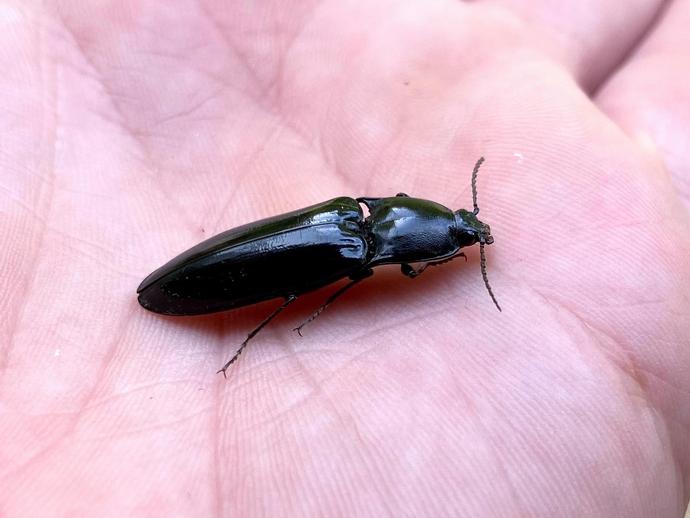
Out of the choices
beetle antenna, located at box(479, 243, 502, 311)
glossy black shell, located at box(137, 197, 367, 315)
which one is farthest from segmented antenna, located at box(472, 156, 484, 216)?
glossy black shell, located at box(137, 197, 367, 315)

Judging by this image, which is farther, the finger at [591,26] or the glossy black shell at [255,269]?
the finger at [591,26]

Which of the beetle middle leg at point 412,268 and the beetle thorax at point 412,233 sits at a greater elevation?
the beetle thorax at point 412,233

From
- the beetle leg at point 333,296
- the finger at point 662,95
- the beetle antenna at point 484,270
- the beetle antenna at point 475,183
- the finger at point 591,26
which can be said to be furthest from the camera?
the finger at point 591,26

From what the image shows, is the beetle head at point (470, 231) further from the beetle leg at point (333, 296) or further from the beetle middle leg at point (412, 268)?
the beetle leg at point (333, 296)

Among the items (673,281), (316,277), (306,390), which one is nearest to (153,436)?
(306,390)

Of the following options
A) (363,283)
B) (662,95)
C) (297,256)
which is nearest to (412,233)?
(363,283)

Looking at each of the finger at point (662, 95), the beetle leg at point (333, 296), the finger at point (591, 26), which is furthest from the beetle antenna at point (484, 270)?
the finger at point (591, 26)

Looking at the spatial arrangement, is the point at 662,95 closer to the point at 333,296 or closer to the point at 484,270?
the point at 484,270

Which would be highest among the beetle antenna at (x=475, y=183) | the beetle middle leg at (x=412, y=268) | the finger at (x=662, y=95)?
the finger at (x=662, y=95)
